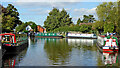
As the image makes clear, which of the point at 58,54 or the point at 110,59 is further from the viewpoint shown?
the point at 58,54

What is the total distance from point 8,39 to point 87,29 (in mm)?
71847

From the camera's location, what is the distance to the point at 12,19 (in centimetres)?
7488

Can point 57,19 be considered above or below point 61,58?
above

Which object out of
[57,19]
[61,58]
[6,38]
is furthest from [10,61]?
[57,19]

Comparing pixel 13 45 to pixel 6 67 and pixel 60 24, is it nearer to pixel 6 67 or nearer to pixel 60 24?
pixel 6 67

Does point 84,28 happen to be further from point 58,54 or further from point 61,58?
point 61,58

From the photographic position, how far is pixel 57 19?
118m

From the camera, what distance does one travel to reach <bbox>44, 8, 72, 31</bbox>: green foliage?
117375mm

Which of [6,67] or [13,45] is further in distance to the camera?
[13,45]

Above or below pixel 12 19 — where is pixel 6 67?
below

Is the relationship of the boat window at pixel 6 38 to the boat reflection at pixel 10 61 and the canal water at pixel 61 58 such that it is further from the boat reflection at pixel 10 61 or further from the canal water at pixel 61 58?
the boat reflection at pixel 10 61

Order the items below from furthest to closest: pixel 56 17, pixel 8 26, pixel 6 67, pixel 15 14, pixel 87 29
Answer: pixel 56 17
pixel 87 29
pixel 15 14
pixel 8 26
pixel 6 67

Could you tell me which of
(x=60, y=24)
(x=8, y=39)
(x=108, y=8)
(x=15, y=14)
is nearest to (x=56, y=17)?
(x=60, y=24)

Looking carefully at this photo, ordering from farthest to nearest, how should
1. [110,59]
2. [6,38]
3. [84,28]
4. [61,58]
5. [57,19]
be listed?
[57,19]
[84,28]
[6,38]
[61,58]
[110,59]
